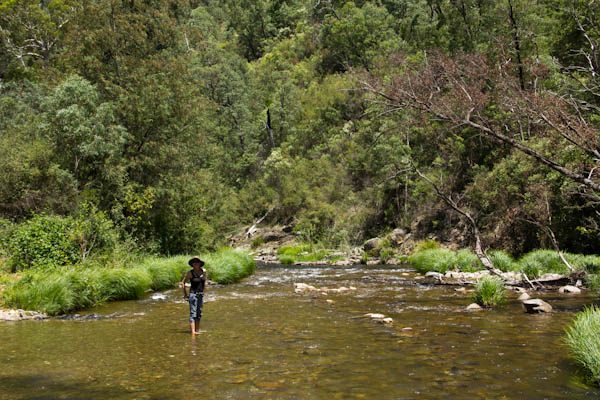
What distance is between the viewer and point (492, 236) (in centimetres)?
2594

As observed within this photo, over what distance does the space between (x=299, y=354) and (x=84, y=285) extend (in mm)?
8719

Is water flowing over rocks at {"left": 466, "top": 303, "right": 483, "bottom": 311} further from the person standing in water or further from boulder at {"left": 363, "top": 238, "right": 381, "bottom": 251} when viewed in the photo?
boulder at {"left": 363, "top": 238, "right": 381, "bottom": 251}

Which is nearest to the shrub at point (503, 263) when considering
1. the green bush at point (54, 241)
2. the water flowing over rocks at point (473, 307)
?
the water flowing over rocks at point (473, 307)

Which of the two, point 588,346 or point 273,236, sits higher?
point 588,346

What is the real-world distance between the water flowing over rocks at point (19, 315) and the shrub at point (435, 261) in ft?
55.5

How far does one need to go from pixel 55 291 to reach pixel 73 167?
11.3m

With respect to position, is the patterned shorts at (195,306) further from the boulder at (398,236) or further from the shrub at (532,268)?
the boulder at (398,236)

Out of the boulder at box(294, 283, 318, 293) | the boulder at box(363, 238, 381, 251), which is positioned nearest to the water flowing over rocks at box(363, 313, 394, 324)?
the boulder at box(294, 283, 318, 293)

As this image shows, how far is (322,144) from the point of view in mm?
57281

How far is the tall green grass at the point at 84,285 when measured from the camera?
1300 centimetres

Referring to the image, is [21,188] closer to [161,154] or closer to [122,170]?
[122,170]

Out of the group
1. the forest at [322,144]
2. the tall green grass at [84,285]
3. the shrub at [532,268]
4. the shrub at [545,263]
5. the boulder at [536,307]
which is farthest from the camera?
the shrub at [545,263]

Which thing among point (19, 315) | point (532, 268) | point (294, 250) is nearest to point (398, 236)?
point (294, 250)

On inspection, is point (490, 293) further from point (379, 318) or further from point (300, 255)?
point (300, 255)
